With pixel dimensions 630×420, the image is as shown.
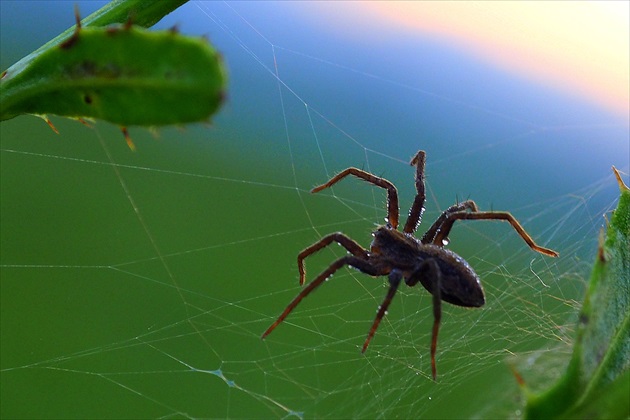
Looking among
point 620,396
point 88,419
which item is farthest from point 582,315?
point 88,419

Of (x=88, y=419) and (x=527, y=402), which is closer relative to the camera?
(x=527, y=402)

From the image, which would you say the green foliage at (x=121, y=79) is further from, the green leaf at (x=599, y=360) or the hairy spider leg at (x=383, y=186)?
the hairy spider leg at (x=383, y=186)

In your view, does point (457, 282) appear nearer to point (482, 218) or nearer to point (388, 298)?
point (388, 298)

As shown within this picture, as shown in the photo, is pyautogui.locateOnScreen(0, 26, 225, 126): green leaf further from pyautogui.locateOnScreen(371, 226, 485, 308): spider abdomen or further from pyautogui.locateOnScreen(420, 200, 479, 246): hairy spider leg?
pyautogui.locateOnScreen(420, 200, 479, 246): hairy spider leg

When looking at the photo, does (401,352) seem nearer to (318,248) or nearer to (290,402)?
(318,248)

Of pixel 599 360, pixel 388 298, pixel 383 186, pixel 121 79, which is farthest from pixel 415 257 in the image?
pixel 121 79

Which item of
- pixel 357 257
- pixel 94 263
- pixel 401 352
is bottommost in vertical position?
pixel 94 263

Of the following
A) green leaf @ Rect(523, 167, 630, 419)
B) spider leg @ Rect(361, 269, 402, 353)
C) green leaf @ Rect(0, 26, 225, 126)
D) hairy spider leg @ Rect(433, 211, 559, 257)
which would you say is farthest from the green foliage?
hairy spider leg @ Rect(433, 211, 559, 257)
